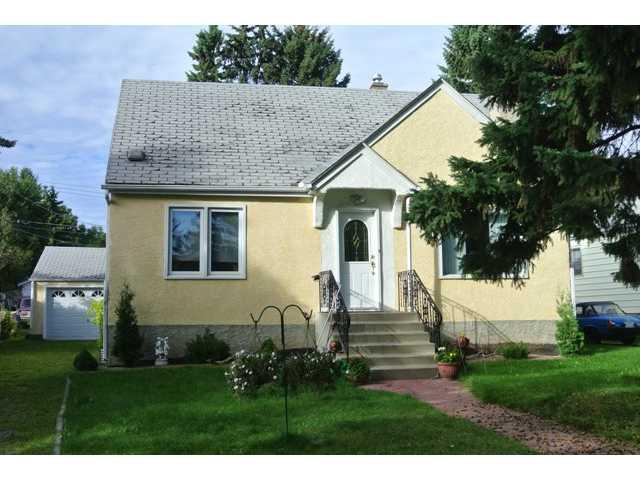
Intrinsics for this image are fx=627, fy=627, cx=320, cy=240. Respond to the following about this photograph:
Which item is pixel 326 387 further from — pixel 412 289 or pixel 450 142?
pixel 450 142

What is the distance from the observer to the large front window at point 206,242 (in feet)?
48.1

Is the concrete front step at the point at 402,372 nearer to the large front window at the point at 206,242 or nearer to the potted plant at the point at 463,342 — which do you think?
the potted plant at the point at 463,342

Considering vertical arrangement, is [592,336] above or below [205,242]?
below

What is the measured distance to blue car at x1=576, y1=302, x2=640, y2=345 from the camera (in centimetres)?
2034

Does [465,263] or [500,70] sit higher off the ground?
[500,70]

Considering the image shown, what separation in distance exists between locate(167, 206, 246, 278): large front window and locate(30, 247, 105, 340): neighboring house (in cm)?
1526

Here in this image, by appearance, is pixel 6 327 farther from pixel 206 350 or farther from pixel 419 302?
pixel 419 302

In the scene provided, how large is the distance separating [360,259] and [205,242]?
374 centimetres

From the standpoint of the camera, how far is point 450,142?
15.9 meters

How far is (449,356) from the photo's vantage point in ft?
39.4

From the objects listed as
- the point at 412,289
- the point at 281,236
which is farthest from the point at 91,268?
the point at 412,289

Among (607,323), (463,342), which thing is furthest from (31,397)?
(607,323)

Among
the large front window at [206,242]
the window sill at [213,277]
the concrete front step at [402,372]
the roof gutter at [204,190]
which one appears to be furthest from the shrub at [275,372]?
the roof gutter at [204,190]

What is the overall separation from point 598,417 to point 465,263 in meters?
2.58
